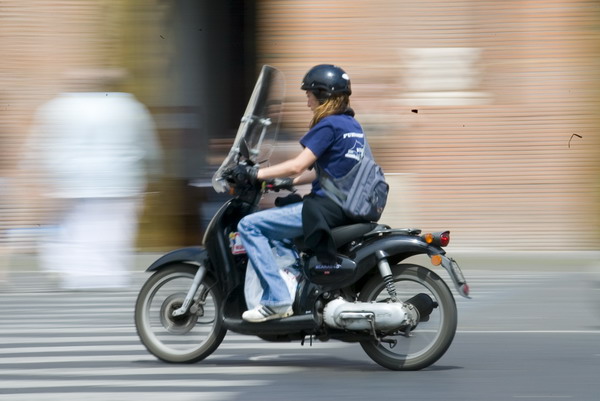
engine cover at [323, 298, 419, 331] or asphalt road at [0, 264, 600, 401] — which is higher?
engine cover at [323, 298, 419, 331]

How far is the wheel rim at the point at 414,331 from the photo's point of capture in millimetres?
7461

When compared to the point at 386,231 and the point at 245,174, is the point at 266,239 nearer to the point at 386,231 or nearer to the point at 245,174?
the point at 245,174

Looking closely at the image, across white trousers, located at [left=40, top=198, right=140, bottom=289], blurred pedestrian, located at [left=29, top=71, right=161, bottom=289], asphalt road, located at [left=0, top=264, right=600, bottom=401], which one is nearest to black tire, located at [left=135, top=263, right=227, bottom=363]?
asphalt road, located at [left=0, top=264, right=600, bottom=401]

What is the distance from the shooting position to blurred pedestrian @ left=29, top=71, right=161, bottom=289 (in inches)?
476

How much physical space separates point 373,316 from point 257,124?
1320mm

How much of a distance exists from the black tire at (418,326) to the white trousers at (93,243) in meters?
5.23

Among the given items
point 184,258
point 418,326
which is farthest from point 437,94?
point 418,326

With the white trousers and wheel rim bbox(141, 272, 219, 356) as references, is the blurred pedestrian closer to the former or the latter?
the white trousers

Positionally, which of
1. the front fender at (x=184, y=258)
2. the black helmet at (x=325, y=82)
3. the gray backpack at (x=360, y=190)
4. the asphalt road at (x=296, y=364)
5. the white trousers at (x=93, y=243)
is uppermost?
the black helmet at (x=325, y=82)

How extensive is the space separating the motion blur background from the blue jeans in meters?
7.42

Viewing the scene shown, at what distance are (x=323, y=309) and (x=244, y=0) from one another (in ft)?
29.5

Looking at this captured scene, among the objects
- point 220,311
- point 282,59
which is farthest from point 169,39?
point 220,311

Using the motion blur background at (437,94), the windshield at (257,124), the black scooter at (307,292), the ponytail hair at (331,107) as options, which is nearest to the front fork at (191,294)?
the black scooter at (307,292)

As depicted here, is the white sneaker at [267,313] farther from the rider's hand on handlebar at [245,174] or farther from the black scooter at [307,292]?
the rider's hand on handlebar at [245,174]
